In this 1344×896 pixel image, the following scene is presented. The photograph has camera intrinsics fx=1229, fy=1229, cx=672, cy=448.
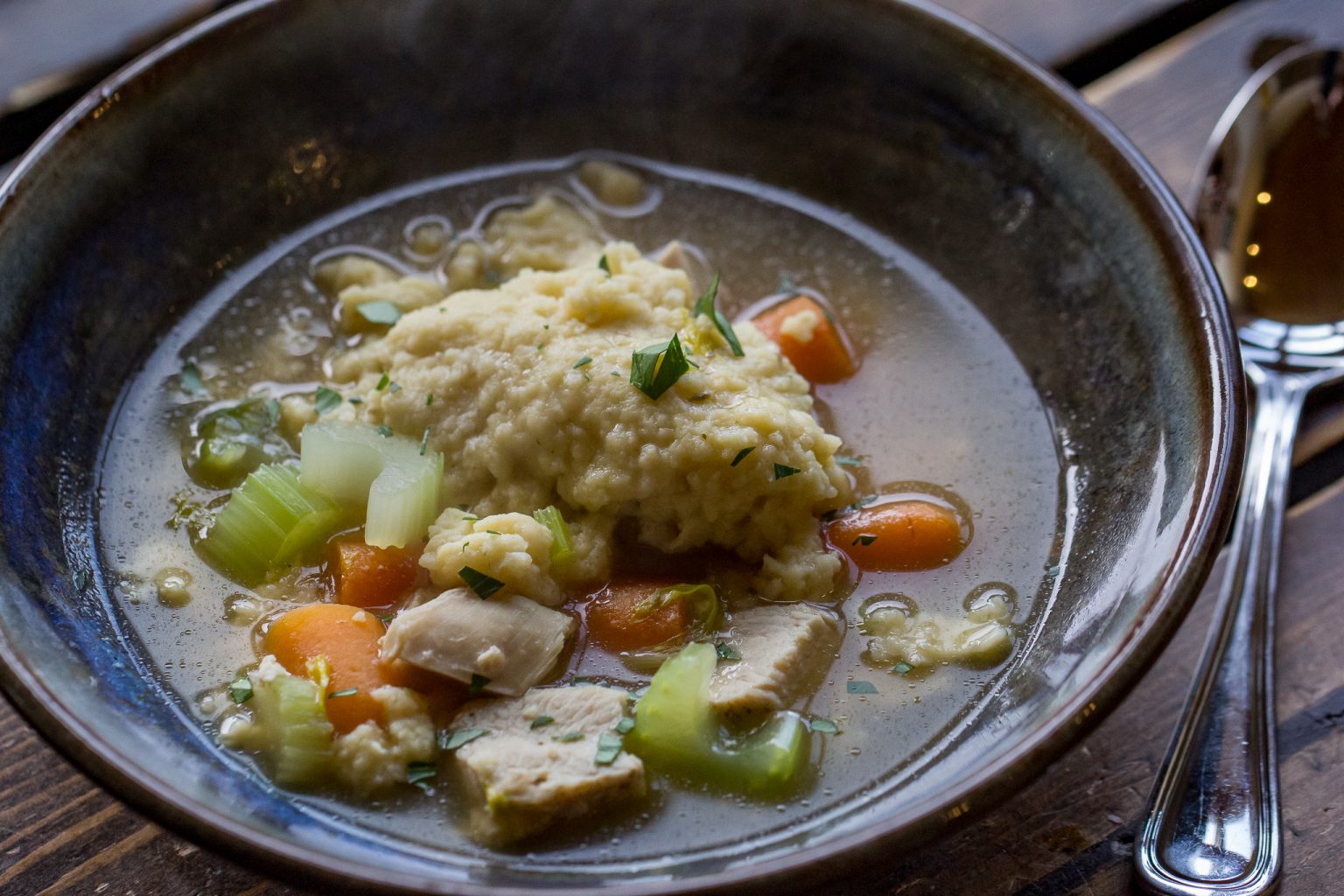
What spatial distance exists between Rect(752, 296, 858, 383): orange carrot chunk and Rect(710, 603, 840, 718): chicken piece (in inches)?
28.6

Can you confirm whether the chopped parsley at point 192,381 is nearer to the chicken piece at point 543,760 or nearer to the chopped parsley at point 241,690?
the chopped parsley at point 241,690

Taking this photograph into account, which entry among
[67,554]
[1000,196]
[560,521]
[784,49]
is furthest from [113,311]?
[1000,196]

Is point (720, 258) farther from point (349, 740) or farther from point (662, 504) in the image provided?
point (349, 740)

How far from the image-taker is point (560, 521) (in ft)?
8.90

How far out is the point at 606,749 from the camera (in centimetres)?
238

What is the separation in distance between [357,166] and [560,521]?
4.77 feet

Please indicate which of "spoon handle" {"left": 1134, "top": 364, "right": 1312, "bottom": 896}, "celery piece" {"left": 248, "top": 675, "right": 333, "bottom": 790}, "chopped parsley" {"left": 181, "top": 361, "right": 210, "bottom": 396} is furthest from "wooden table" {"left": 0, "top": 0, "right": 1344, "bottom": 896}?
"chopped parsley" {"left": 181, "top": 361, "right": 210, "bottom": 396}

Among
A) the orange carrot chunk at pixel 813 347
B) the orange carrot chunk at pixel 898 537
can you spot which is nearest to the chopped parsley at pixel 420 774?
the orange carrot chunk at pixel 898 537

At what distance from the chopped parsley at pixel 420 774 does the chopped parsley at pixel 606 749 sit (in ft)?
1.06

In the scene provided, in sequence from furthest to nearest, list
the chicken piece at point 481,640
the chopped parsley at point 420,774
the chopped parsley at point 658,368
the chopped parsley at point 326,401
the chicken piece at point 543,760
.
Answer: the chopped parsley at point 326,401 < the chopped parsley at point 658,368 < the chicken piece at point 481,640 < the chopped parsley at point 420,774 < the chicken piece at point 543,760

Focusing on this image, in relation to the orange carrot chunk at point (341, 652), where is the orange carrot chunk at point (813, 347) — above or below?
above

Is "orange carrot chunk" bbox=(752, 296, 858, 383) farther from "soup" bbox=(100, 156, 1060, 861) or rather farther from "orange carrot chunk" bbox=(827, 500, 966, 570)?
"orange carrot chunk" bbox=(827, 500, 966, 570)

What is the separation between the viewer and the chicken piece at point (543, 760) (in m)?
2.27

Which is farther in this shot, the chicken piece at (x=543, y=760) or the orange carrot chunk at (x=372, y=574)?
the orange carrot chunk at (x=372, y=574)
